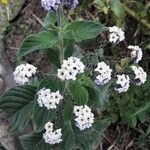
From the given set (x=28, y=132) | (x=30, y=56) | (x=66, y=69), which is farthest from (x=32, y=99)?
(x=30, y=56)

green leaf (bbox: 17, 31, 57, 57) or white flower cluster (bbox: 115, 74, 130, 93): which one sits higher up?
green leaf (bbox: 17, 31, 57, 57)

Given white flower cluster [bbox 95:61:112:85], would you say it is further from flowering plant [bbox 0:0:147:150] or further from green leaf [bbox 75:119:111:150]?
green leaf [bbox 75:119:111:150]

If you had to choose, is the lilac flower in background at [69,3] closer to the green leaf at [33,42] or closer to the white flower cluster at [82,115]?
the green leaf at [33,42]

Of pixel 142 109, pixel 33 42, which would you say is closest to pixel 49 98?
pixel 33 42

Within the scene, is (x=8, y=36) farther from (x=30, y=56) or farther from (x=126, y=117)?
(x=126, y=117)

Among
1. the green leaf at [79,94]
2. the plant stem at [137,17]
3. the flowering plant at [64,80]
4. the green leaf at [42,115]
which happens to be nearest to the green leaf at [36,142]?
the flowering plant at [64,80]

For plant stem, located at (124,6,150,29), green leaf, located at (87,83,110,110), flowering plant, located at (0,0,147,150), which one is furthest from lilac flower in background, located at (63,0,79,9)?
plant stem, located at (124,6,150,29)
